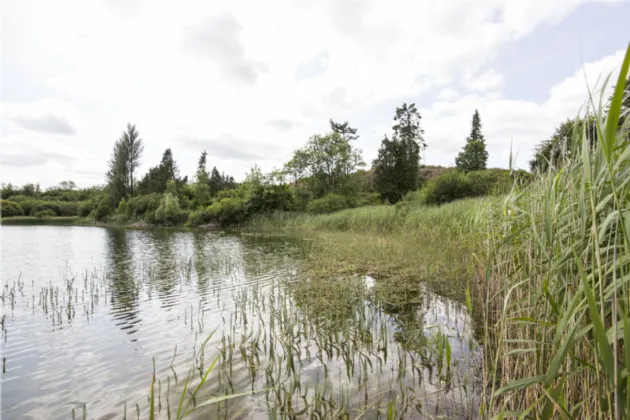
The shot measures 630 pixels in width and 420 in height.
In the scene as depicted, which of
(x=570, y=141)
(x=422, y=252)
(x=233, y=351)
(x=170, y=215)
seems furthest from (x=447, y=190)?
(x=170, y=215)

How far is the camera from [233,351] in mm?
4184

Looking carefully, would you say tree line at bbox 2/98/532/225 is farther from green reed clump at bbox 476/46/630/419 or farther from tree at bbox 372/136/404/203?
green reed clump at bbox 476/46/630/419

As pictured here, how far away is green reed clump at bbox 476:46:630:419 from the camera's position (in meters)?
1.16

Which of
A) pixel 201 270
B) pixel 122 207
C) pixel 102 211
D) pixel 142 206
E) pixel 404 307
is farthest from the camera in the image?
pixel 102 211

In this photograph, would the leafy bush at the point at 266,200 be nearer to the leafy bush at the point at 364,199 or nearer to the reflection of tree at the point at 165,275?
the leafy bush at the point at 364,199

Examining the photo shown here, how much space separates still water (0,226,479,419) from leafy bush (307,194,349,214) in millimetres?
22286

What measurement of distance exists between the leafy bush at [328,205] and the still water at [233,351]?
22286mm

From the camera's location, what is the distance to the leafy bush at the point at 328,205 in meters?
30.5

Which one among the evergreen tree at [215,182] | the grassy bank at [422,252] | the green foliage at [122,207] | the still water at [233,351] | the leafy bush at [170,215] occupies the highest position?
the evergreen tree at [215,182]

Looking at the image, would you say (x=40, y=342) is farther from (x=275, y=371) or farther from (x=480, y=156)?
(x=480, y=156)

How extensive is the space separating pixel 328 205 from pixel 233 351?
26.7 m

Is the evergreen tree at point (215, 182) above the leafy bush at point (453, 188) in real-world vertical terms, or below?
above

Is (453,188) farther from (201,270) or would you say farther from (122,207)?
(122,207)

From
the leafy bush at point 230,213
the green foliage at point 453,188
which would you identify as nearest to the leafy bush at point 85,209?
the leafy bush at point 230,213
